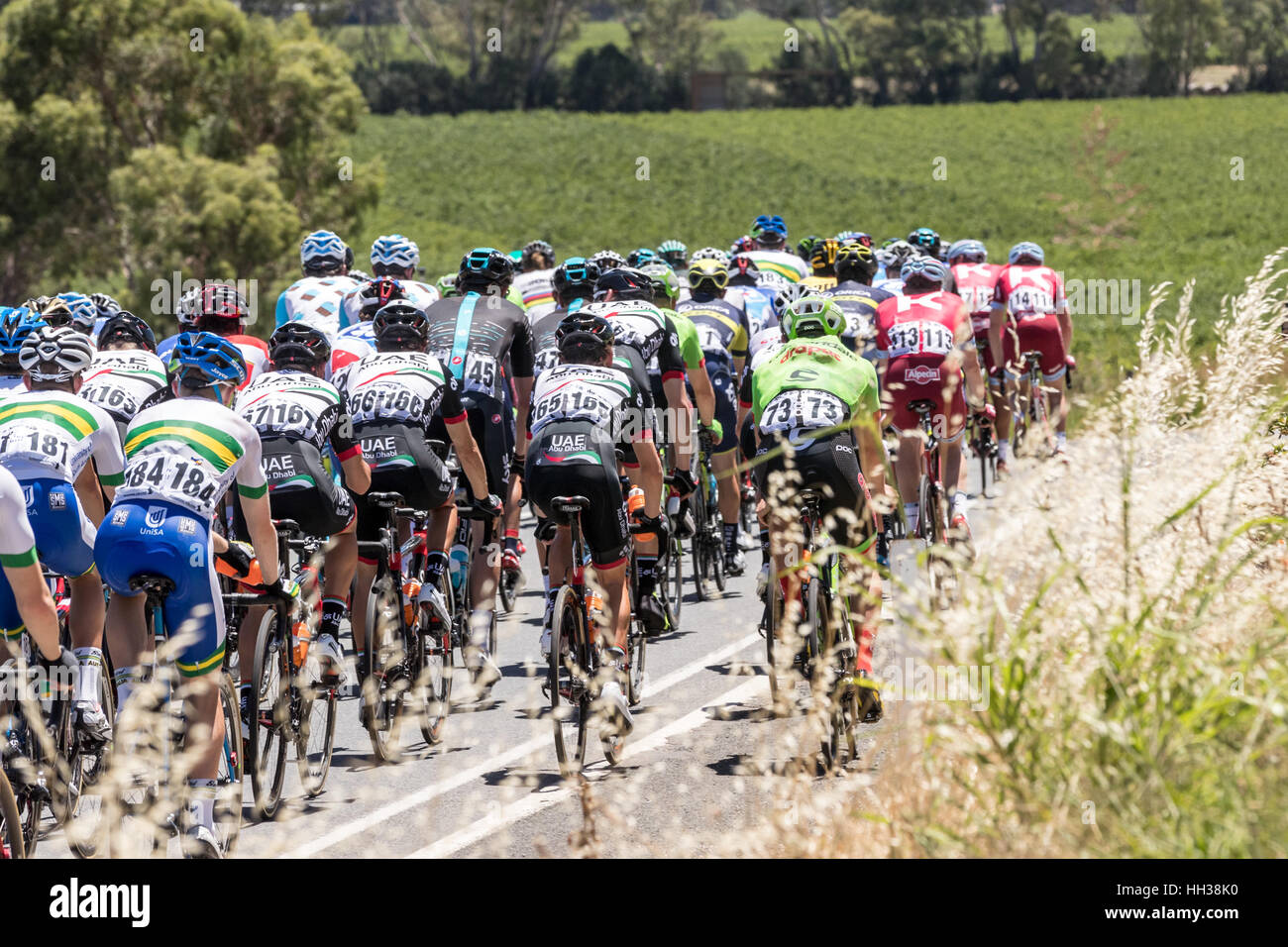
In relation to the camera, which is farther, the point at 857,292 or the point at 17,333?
the point at 857,292

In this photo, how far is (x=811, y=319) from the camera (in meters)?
8.34

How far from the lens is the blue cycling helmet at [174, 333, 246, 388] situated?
6.50 metres

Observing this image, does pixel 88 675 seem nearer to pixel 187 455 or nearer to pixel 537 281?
pixel 187 455

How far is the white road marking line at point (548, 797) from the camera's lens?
651 centimetres

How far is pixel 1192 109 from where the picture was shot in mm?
96188

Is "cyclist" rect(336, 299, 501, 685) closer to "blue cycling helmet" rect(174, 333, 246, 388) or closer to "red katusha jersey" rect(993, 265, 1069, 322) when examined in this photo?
"blue cycling helmet" rect(174, 333, 246, 388)

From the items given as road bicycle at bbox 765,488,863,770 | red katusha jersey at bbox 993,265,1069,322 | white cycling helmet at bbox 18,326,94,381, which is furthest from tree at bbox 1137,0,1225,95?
white cycling helmet at bbox 18,326,94,381

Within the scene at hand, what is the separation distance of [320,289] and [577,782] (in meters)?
6.12

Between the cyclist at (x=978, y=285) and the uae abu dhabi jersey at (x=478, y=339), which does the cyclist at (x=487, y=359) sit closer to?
the uae abu dhabi jersey at (x=478, y=339)

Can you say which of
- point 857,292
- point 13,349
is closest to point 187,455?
point 13,349

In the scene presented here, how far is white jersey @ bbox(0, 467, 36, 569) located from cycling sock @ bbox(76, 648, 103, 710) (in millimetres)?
988

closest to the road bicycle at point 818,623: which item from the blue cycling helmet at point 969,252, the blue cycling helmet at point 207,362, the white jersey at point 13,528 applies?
the blue cycling helmet at point 207,362
